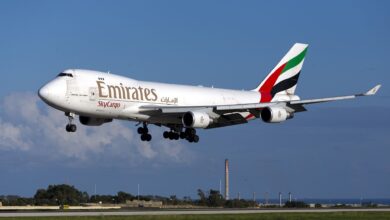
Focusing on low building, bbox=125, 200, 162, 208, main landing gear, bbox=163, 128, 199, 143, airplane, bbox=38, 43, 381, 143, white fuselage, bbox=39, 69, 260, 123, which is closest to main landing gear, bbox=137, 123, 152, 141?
airplane, bbox=38, 43, 381, 143

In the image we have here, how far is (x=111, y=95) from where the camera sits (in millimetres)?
65188

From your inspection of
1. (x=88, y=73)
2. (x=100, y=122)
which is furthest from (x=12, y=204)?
(x=88, y=73)

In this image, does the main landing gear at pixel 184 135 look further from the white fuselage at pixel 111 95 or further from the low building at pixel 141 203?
the low building at pixel 141 203

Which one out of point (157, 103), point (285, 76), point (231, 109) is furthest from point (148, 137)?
point (285, 76)

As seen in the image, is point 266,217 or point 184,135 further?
point 184,135

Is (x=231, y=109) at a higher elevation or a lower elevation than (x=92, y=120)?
higher

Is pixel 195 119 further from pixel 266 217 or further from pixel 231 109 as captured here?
pixel 266 217

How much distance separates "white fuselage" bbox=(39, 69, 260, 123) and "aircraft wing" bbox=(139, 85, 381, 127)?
0.84 meters

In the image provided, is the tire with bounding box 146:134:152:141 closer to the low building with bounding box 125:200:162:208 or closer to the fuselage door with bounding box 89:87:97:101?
the fuselage door with bounding box 89:87:97:101

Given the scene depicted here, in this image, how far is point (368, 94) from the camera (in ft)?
222

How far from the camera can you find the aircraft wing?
2665 inches

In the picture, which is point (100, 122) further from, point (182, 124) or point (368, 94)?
point (368, 94)

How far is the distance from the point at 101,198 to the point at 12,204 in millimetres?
17401

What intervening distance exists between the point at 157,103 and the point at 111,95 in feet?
16.6
